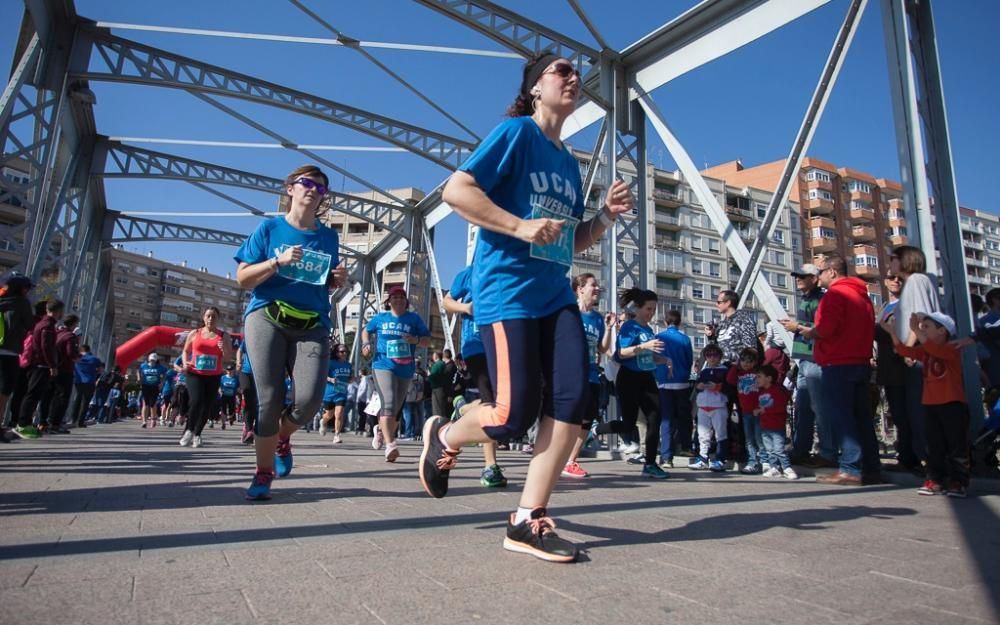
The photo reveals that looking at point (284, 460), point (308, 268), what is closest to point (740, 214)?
point (284, 460)

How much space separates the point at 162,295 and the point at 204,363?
5080 inches

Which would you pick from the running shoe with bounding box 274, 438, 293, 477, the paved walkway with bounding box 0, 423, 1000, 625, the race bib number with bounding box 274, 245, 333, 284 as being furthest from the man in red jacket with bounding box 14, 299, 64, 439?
the race bib number with bounding box 274, 245, 333, 284

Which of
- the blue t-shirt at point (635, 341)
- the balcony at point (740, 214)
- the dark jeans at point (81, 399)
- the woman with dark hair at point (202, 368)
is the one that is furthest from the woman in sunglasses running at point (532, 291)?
the balcony at point (740, 214)

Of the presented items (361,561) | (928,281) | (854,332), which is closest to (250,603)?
(361,561)

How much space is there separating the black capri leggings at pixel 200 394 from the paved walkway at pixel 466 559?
11.7ft

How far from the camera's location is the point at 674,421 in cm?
765

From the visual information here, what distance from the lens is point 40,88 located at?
10102mm

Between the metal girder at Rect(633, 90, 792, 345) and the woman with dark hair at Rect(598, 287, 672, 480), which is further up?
the metal girder at Rect(633, 90, 792, 345)

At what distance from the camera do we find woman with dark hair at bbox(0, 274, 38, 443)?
23.1 ft

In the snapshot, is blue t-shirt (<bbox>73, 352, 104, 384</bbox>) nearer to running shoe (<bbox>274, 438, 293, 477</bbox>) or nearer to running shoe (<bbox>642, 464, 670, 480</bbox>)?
running shoe (<bbox>274, 438, 293, 477</bbox>)

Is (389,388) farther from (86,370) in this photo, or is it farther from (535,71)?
(86,370)

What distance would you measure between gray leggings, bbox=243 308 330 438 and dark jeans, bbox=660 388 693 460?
12.0 feet

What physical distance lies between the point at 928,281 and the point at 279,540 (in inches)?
210

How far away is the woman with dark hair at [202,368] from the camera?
7.73m
